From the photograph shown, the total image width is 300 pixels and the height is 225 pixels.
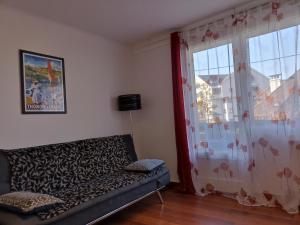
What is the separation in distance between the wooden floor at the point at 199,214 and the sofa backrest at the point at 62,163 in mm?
563

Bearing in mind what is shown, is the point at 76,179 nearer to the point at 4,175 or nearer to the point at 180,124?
the point at 4,175

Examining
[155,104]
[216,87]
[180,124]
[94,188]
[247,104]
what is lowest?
[94,188]

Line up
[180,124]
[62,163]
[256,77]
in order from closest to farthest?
[62,163] < [256,77] < [180,124]

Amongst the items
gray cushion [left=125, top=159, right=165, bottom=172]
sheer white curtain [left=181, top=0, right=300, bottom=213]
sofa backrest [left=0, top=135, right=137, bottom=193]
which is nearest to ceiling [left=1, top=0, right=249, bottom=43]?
sheer white curtain [left=181, top=0, right=300, bottom=213]

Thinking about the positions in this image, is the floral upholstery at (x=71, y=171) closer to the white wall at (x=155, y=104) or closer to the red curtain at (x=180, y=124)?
the red curtain at (x=180, y=124)

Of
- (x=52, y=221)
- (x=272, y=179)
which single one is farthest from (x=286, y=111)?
(x=52, y=221)

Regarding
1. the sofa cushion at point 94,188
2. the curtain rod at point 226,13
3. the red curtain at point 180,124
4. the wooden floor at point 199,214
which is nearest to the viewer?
the sofa cushion at point 94,188

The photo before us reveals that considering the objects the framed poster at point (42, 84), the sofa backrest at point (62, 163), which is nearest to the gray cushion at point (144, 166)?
the sofa backrest at point (62, 163)

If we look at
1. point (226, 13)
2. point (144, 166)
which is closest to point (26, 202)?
point (144, 166)

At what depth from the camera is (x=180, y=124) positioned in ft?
10.6

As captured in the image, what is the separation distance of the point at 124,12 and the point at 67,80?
1075mm

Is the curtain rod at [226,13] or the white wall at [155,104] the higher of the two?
the curtain rod at [226,13]

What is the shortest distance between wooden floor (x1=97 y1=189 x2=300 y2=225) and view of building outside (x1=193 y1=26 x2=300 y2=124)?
978 millimetres

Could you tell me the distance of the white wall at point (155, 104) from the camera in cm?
352
